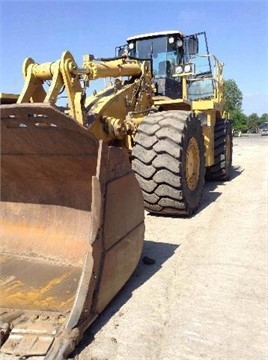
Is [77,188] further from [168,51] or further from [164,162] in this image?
[168,51]

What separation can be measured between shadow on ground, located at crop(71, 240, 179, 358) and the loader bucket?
3.8 inches

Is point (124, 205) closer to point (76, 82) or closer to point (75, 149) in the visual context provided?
point (75, 149)

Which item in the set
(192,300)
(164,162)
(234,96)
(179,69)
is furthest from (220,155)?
(234,96)

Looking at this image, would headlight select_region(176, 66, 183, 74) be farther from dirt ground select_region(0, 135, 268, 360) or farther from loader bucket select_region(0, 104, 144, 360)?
loader bucket select_region(0, 104, 144, 360)

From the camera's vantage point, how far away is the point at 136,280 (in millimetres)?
3354

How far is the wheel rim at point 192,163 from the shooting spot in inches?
205

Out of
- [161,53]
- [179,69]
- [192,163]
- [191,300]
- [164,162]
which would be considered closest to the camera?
[191,300]

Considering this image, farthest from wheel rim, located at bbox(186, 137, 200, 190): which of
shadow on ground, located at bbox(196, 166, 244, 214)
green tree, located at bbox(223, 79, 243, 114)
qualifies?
green tree, located at bbox(223, 79, 243, 114)

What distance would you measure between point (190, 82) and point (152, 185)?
424 cm

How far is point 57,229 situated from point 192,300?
136 cm

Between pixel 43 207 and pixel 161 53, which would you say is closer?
pixel 43 207

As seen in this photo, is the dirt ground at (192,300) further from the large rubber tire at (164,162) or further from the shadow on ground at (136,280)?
the large rubber tire at (164,162)

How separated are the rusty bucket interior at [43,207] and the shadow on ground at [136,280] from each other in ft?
0.79

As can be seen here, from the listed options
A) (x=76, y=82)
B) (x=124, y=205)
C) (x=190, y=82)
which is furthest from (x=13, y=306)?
(x=190, y=82)
